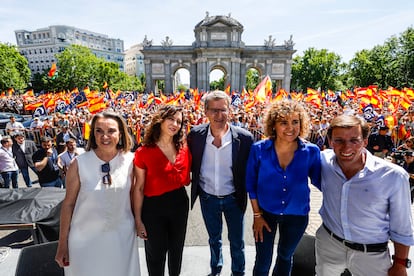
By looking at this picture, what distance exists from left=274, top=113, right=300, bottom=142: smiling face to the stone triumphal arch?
46.4 metres

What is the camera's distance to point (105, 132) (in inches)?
83.6

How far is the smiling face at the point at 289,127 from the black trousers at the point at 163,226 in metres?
1.18

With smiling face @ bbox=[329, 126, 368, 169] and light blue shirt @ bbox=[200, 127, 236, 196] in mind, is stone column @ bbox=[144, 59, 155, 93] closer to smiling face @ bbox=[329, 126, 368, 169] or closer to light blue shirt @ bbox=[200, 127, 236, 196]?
light blue shirt @ bbox=[200, 127, 236, 196]

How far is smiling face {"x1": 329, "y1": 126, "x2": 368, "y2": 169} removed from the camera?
6.11 ft

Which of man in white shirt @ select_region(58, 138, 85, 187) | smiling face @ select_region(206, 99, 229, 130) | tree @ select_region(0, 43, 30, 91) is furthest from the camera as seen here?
tree @ select_region(0, 43, 30, 91)

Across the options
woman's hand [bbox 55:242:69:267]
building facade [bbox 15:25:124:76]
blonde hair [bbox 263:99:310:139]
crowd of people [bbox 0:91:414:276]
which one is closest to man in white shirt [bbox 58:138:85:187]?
crowd of people [bbox 0:91:414:276]

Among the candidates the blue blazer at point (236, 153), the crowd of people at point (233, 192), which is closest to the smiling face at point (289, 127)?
the crowd of people at point (233, 192)

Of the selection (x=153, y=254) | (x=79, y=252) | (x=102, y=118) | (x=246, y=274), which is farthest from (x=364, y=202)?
(x=79, y=252)

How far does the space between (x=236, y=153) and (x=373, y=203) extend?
124cm

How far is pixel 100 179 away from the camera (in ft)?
6.92

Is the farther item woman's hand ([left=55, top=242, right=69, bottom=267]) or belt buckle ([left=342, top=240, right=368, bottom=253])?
woman's hand ([left=55, top=242, right=69, bottom=267])

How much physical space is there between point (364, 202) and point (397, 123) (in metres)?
10.8

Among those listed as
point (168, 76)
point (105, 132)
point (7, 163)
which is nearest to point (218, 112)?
point (105, 132)

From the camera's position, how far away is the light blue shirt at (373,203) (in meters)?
1.75
